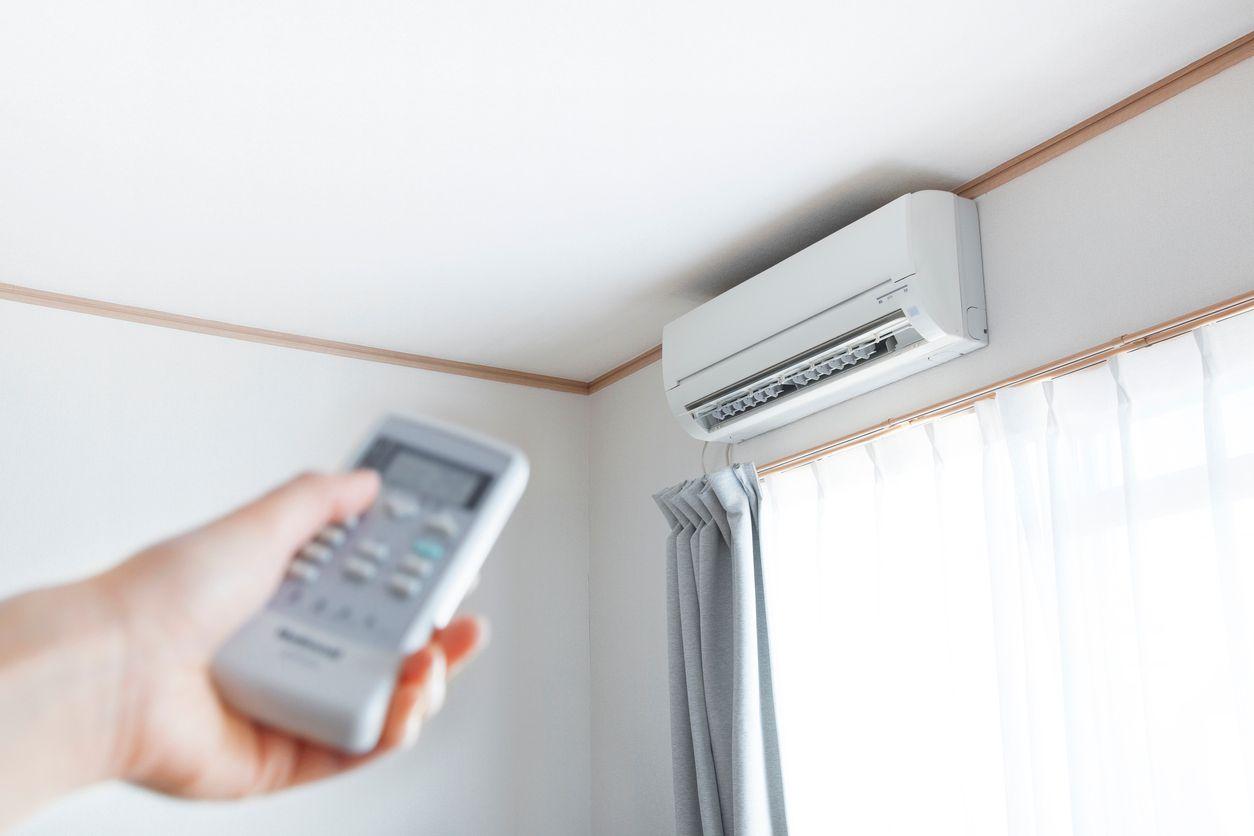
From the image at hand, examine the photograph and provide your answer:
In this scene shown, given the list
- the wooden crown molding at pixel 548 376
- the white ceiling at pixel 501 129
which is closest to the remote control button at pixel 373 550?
the white ceiling at pixel 501 129

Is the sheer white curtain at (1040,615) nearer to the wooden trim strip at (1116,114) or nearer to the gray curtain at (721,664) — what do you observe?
the gray curtain at (721,664)

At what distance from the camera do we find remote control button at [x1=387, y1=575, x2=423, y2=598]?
71 cm

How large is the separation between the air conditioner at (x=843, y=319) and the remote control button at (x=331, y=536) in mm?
1556

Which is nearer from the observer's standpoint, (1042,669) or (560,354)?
(1042,669)

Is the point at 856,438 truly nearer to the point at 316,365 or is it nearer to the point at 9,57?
the point at 316,365

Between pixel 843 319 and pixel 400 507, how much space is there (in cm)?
159

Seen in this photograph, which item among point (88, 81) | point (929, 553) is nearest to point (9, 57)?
point (88, 81)

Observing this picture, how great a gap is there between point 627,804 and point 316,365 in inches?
59.9

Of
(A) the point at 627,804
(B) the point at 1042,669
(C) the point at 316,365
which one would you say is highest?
(C) the point at 316,365

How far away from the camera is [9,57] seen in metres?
1.78

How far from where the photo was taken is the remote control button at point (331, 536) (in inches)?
28.6

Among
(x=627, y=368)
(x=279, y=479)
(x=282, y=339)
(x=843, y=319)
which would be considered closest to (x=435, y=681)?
(x=843, y=319)

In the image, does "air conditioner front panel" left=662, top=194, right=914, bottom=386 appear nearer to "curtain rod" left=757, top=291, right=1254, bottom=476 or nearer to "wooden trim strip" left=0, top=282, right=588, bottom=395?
"curtain rod" left=757, top=291, right=1254, bottom=476

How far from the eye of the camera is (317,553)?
72cm
